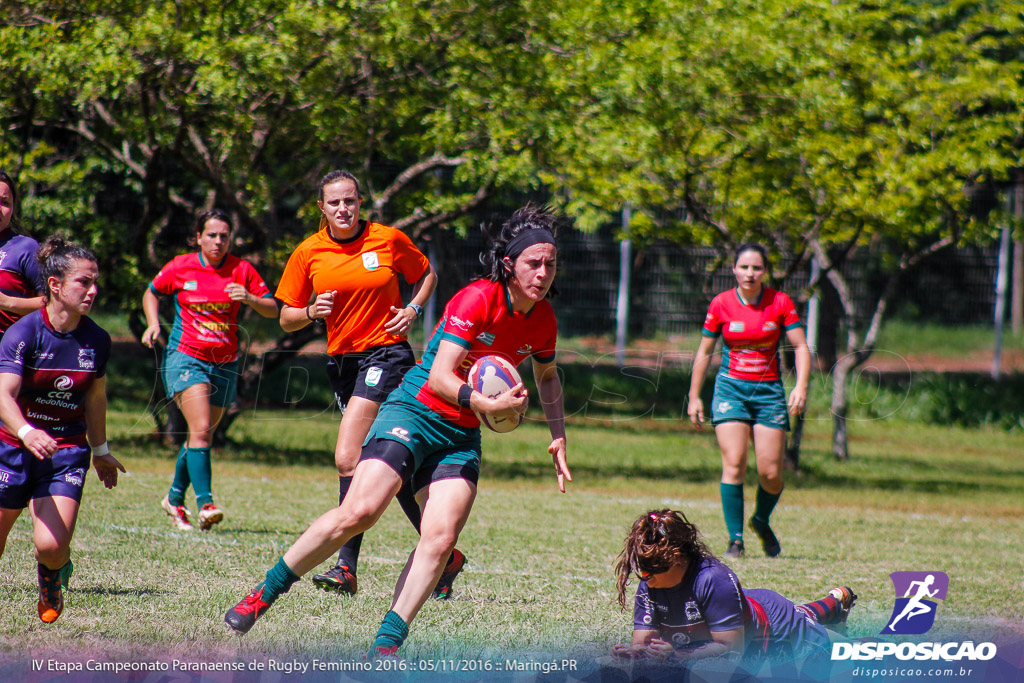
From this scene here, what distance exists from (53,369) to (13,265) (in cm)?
99

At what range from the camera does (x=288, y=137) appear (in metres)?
12.8

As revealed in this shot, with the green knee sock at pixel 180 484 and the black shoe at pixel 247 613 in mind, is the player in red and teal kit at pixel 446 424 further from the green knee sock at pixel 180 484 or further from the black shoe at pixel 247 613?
the green knee sock at pixel 180 484

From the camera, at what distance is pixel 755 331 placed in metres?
7.57

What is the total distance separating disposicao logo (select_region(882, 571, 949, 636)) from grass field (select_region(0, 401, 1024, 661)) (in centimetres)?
33

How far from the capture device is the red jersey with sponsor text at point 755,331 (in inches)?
298

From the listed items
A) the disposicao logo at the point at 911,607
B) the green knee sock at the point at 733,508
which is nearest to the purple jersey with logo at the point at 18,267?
the disposicao logo at the point at 911,607

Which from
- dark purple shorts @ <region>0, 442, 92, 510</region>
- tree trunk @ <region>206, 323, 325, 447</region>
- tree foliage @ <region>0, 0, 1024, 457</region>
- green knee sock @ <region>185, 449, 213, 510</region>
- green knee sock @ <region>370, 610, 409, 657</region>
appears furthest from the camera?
tree trunk @ <region>206, 323, 325, 447</region>

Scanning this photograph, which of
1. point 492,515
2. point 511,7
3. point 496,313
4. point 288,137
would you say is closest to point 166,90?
point 288,137

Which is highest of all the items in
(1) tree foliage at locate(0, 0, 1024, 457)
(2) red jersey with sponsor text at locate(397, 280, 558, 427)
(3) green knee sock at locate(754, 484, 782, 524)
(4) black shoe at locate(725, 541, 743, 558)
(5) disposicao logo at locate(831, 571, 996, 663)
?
(1) tree foliage at locate(0, 0, 1024, 457)

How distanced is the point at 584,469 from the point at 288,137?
18.8 feet

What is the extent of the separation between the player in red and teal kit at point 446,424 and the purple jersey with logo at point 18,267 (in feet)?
6.74

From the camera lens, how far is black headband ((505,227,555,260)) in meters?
4.46

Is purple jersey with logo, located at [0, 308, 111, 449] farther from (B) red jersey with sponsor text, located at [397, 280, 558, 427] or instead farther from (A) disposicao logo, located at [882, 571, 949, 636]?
(A) disposicao logo, located at [882, 571, 949, 636]

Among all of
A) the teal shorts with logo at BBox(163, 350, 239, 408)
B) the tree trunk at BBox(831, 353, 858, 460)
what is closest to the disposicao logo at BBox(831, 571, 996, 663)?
the teal shorts with logo at BBox(163, 350, 239, 408)
